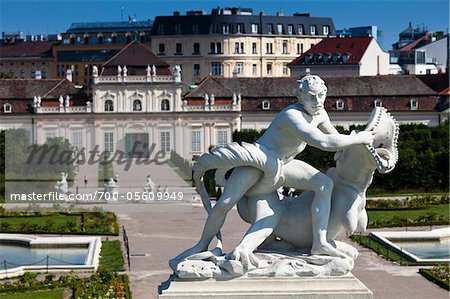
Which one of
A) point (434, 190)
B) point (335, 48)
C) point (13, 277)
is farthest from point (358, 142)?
point (335, 48)

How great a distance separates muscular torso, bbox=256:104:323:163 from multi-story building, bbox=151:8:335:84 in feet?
274

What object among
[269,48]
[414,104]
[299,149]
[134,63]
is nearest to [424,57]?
[269,48]

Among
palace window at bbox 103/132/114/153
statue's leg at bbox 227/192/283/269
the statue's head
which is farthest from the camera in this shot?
palace window at bbox 103/132/114/153

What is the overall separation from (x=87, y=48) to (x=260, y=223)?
9439 centimetres

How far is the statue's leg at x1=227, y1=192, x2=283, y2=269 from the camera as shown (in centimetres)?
1294

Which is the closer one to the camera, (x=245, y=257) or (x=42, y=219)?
(x=245, y=257)

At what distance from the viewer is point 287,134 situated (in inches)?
517

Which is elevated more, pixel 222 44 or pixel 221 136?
pixel 222 44

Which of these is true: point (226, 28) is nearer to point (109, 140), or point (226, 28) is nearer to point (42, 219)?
point (109, 140)

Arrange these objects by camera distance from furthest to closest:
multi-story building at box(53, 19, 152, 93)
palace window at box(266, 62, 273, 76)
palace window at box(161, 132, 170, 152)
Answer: multi-story building at box(53, 19, 152, 93), palace window at box(266, 62, 273, 76), palace window at box(161, 132, 170, 152)

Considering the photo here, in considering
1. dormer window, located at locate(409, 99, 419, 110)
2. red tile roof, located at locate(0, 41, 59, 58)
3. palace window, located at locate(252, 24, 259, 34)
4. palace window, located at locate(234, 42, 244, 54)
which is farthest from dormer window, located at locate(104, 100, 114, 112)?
red tile roof, located at locate(0, 41, 59, 58)

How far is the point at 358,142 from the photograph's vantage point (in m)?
12.9

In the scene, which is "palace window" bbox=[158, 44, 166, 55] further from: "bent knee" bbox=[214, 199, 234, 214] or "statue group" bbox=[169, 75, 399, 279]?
"bent knee" bbox=[214, 199, 234, 214]

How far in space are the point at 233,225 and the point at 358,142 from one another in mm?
19956
